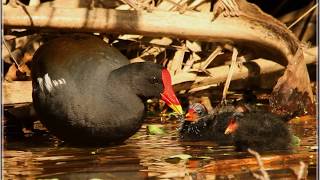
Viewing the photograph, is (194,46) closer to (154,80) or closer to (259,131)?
(259,131)

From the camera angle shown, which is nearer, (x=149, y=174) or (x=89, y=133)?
(x=149, y=174)

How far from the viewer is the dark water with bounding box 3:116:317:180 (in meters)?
4.12

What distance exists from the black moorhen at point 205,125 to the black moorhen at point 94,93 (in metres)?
0.68

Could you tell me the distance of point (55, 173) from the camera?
4215mm

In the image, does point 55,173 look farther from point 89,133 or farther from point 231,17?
point 231,17

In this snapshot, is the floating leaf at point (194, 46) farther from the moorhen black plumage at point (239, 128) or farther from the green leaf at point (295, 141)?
the green leaf at point (295, 141)

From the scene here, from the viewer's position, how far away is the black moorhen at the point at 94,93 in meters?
4.74

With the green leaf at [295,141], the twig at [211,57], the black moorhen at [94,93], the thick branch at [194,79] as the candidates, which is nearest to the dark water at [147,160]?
the green leaf at [295,141]

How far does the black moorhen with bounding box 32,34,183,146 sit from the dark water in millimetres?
165

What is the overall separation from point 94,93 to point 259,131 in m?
1.17

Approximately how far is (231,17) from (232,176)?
219 centimetres

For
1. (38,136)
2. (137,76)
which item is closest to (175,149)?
(137,76)

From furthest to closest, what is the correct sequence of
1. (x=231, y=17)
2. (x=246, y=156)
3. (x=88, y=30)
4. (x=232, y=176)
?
(x=231, y=17)
(x=88, y=30)
(x=246, y=156)
(x=232, y=176)

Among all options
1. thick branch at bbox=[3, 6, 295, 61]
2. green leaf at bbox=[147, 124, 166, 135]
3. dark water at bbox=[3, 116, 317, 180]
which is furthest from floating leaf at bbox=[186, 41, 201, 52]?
dark water at bbox=[3, 116, 317, 180]
